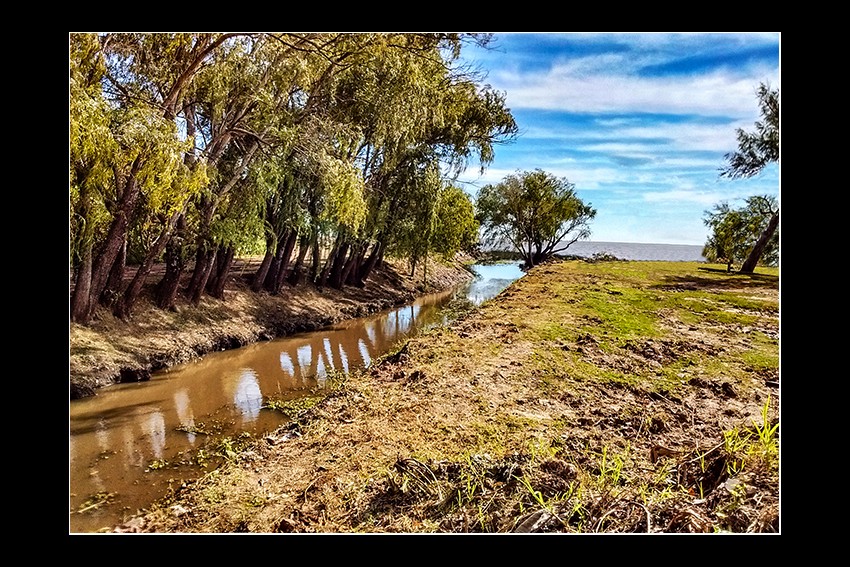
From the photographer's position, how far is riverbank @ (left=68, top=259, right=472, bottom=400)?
7.48 meters

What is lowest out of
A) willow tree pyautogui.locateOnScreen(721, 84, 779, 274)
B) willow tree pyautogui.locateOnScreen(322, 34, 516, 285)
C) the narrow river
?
the narrow river

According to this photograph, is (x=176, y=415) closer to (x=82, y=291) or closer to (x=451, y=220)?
(x=82, y=291)

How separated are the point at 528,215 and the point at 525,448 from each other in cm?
2241

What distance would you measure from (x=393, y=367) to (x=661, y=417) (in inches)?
127

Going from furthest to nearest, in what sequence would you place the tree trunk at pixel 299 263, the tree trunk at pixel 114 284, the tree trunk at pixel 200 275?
the tree trunk at pixel 299 263 < the tree trunk at pixel 200 275 < the tree trunk at pixel 114 284

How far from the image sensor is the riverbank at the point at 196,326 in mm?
7480

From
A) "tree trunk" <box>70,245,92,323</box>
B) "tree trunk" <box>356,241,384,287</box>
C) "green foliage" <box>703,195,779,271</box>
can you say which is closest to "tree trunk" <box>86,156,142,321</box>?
"tree trunk" <box>70,245,92,323</box>

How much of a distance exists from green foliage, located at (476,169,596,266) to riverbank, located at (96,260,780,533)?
17.0m

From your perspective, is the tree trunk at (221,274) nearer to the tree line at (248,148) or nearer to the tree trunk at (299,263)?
the tree line at (248,148)

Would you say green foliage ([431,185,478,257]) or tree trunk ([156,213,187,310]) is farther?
green foliage ([431,185,478,257])

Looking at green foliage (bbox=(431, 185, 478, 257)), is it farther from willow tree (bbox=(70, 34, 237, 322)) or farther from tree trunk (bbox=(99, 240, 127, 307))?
willow tree (bbox=(70, 34, 237, 322))

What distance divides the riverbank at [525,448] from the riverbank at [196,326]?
363 cm

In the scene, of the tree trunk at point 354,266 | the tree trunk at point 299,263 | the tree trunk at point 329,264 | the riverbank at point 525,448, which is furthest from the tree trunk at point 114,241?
the tree trunk at point 354,266

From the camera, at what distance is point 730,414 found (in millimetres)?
4383
